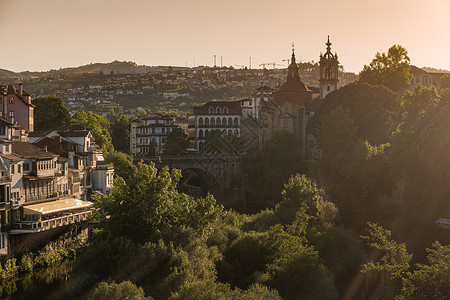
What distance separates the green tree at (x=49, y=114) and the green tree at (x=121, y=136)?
23263 mm

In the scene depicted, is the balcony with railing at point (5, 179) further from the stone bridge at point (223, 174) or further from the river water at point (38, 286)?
the stone bridge at point (223, 174)

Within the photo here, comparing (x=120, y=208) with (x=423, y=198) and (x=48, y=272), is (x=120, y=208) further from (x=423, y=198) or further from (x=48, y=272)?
(x=423, y=198)

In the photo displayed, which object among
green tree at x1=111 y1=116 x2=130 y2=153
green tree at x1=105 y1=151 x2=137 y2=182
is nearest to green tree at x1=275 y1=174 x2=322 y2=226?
green tree at x1=105 y1=151 x2=137 y2=182

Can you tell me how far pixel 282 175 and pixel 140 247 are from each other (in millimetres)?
45508

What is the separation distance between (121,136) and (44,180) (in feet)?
200

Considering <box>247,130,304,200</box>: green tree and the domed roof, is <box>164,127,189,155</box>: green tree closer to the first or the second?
the domed roof

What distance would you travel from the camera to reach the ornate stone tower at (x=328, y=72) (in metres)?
109

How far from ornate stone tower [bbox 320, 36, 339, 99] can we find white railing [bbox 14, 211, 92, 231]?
209 feet

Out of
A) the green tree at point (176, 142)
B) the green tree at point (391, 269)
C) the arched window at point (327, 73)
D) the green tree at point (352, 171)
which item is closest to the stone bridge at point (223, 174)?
the green tree at point (176, 142)

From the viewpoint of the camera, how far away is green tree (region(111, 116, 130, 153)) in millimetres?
113062

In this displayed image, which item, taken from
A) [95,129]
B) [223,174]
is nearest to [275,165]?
[223,174]

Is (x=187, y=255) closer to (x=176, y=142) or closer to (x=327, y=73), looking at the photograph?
(x=176, y=142)

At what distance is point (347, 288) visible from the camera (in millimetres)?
46500

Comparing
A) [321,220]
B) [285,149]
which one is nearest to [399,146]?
[321,220]
